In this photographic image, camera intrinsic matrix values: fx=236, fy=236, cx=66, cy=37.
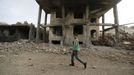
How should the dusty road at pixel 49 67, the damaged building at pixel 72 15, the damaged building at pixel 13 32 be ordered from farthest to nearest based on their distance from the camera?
the damaged building at pixel 13 32, the damaged building at pixel 72 15, the dusty road at pixel 49 67

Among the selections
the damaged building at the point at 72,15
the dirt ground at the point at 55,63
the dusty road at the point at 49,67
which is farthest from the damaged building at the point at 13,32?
the dusty road at the point at 49,67

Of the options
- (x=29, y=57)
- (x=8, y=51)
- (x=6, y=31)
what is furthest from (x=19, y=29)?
(x=29, y=57)

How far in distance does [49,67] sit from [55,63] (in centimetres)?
133

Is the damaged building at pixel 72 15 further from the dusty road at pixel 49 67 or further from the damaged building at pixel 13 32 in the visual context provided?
the dusty road at pixel 49 67

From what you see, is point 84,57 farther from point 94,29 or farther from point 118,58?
point 94,29

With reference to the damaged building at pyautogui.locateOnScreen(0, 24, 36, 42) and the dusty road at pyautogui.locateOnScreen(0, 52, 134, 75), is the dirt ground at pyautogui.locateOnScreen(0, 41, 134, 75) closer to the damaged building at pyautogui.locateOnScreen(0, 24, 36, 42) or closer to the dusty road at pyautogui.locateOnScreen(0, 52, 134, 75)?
the dusty road at pyautogui.locateOnScreen(0, 52, 134, 75)

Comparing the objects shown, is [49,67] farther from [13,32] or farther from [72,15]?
[13,32]

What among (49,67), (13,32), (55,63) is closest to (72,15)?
(55,63)

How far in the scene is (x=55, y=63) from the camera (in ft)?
43.2

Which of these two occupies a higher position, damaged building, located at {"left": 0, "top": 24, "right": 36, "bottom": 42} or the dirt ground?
damaged building, located at {"left": 0, "top": 24, "right": 36, "bottom": 42}

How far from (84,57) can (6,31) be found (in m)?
19.1

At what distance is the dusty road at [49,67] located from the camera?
35.2 ft

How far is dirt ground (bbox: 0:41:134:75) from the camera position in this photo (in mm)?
10891

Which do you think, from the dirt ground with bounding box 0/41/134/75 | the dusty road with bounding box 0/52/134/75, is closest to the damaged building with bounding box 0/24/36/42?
the dirt ground with bounding box 0/41/134/75
